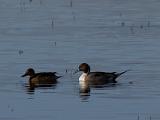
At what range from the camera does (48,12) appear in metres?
35.8

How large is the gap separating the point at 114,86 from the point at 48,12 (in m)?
11.5

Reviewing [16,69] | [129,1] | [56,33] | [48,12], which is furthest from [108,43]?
[129,1]

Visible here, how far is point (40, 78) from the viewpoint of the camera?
1006 inches

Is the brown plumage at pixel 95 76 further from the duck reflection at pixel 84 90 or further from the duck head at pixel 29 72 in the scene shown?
the duck head at pixel 29 72

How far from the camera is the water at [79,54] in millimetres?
20875

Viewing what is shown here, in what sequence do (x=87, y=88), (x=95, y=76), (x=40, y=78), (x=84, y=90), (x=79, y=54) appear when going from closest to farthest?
(x=84, y=90) < (x=87, y=88) < (x=40, y=78) < (x=95, y=76) < (x=79, y=54)

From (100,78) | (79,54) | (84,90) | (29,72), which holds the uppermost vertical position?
(79,54)

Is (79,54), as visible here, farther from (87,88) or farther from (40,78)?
(87,88)

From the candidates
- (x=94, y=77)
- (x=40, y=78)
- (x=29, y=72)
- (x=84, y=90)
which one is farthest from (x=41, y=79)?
(x=84, y=90)

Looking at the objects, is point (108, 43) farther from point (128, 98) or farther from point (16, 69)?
point (128, 98)

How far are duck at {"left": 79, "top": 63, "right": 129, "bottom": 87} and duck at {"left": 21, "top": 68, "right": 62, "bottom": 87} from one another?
2.22ft

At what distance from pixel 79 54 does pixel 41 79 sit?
8.22ft

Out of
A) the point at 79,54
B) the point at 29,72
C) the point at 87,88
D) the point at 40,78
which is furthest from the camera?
the point at 79,54

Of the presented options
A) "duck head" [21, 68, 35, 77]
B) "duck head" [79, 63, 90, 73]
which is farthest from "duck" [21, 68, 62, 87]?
"duck head" [79, 63, 90, 73]
